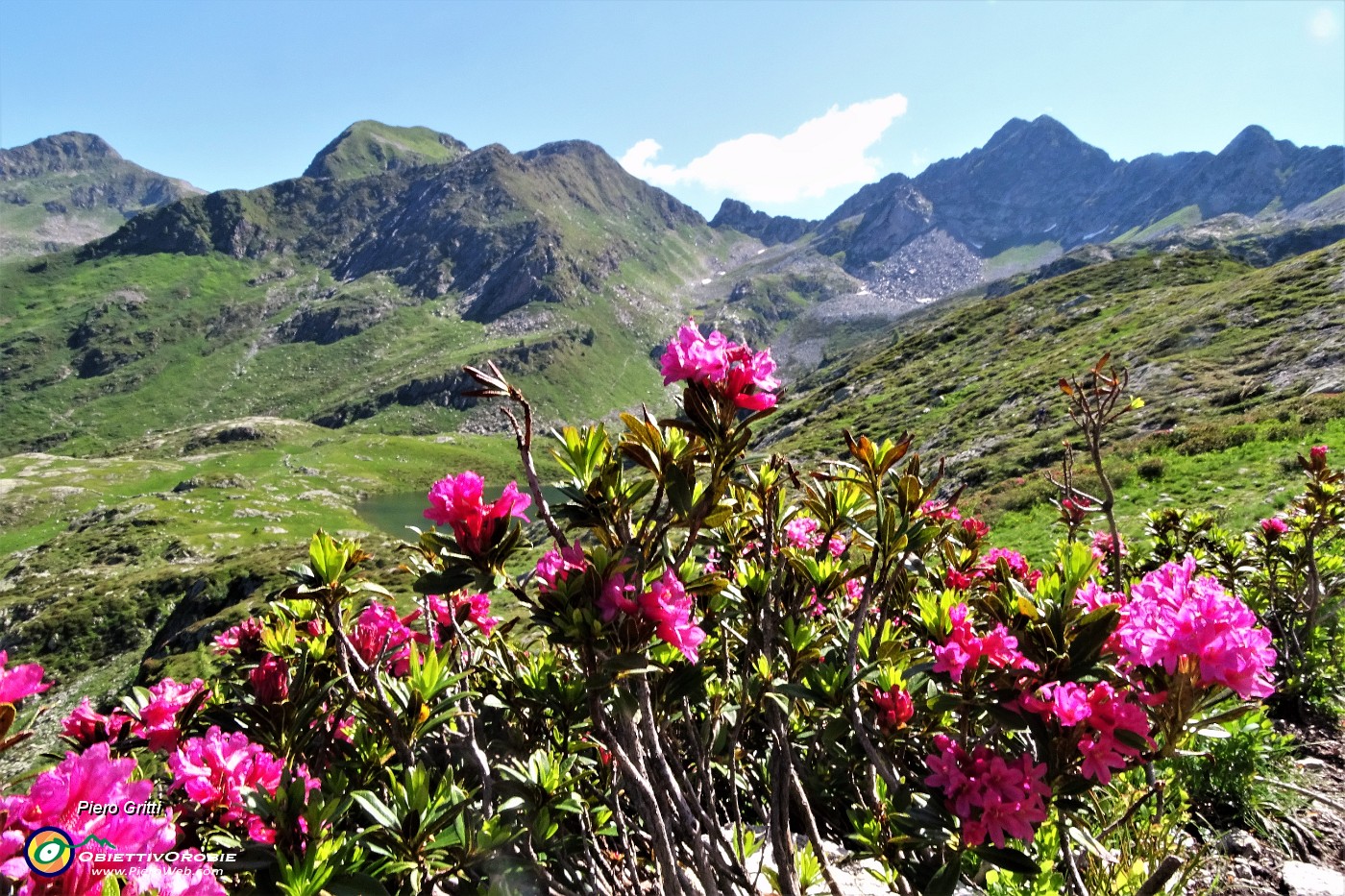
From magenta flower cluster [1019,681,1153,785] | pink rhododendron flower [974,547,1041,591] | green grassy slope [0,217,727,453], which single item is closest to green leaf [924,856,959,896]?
magenta flower cluster [1019,681,1153,785]

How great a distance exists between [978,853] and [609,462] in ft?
5.66

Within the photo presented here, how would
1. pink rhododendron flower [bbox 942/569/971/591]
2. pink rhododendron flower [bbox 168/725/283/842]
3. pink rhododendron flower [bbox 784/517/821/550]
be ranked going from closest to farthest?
1. pink rhododendron flower [bbox 168/725/283/842]
2. pink rhododendron flower [bbox 942/569/971/591]
3. pink rhododendron flower [bbox 784/517/821/550]

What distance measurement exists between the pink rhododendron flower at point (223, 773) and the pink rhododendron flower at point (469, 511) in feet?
4.31

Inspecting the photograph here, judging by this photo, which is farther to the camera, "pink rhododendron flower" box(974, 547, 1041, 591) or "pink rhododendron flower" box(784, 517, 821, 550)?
"pink rhododendron flower" box(784, 517, 821, 550)

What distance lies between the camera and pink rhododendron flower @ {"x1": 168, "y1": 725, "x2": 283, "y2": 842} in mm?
2258

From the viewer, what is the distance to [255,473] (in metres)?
98.5

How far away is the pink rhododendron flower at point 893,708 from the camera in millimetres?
2541

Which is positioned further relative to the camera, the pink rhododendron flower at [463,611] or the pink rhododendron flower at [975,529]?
the pink rhododendron flower at [975,529]

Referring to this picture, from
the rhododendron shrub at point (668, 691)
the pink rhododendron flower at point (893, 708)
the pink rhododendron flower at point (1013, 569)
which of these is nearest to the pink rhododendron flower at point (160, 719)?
the rhododendron shrub at point (668, 691)

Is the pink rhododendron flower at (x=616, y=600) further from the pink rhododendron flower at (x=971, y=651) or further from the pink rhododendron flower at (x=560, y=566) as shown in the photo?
the pink rhododendron flower at (x=971, y=651)

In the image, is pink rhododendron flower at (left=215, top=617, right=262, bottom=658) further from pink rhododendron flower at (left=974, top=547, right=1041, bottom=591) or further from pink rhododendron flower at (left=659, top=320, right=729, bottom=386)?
pink rhododendron flower at (left=974, top=547, right=1041, bottom=591)

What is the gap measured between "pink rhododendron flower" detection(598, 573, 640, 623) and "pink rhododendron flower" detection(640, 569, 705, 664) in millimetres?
38

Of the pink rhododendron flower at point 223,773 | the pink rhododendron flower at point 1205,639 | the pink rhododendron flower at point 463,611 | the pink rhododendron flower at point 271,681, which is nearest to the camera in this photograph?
the pink rhododendron flower at point 1205,639

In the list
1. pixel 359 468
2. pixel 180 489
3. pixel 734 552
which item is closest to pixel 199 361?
pixel 359 468
